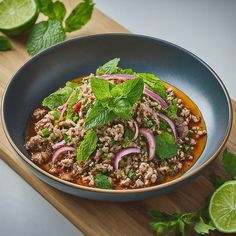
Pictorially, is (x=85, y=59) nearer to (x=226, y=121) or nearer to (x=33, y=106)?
(x=33, y=106)

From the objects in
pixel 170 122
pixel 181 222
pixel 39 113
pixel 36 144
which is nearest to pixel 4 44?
pixel 39 113

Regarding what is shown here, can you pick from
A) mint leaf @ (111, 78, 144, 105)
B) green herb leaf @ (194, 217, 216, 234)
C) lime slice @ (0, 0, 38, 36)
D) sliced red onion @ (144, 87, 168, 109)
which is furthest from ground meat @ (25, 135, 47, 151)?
lime slice @ (0, 0, 38, 36)

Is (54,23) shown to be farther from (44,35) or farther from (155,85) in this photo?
(155,85)

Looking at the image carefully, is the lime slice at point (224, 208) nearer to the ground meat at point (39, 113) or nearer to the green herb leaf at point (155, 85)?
the green herb leaf at point (155, 85)

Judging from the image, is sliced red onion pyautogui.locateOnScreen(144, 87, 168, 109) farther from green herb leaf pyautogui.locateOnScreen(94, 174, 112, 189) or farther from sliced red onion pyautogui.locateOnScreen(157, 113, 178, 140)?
green herb leaf pyautogui.locateOnScreen(94, 174, 112, 189)

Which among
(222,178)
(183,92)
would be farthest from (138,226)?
(183,92)
